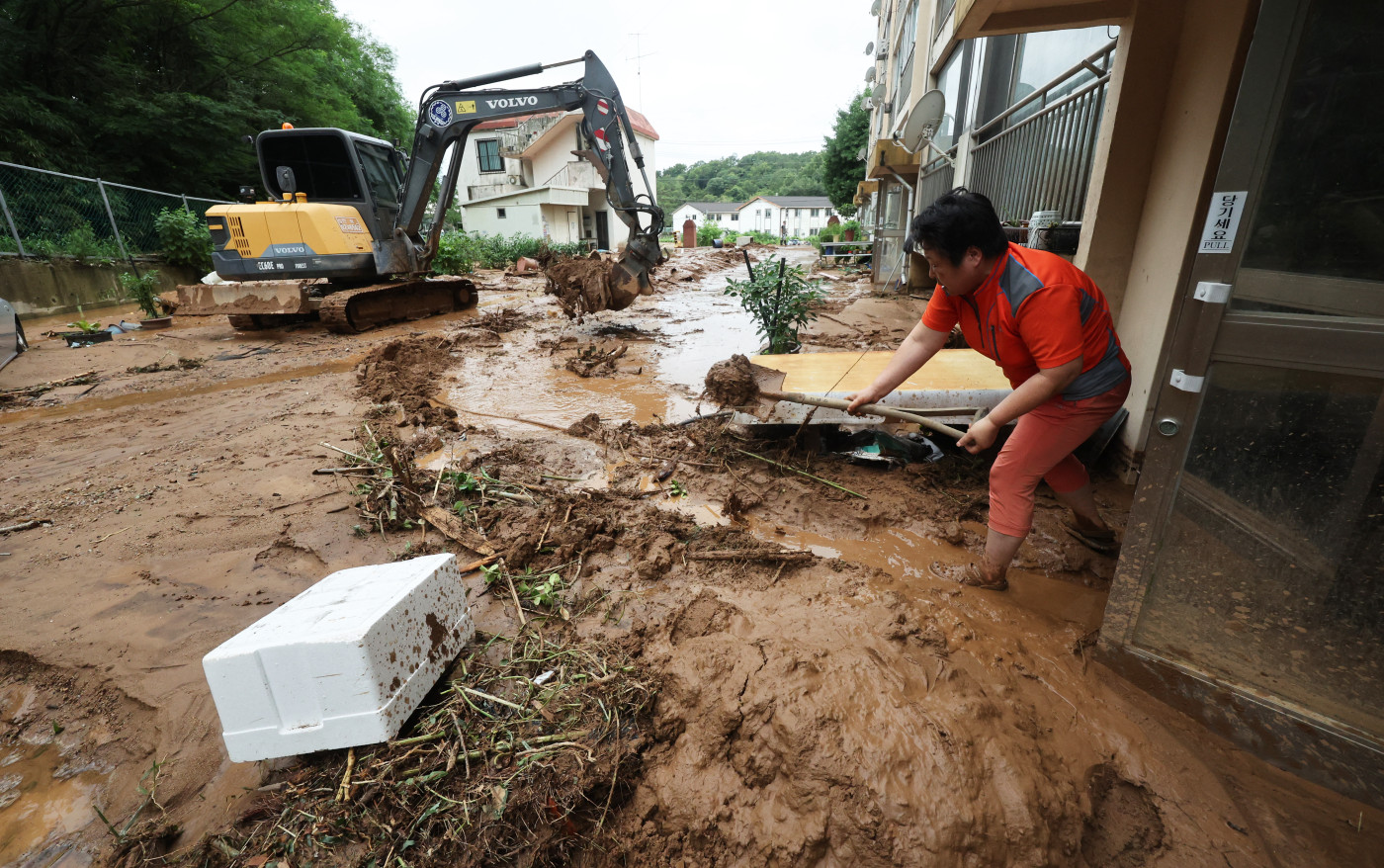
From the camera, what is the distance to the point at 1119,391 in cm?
239

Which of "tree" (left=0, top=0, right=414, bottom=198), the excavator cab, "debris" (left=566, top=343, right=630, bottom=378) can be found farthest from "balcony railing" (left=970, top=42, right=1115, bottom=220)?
"tree" (left=0, top=0, right=414, bottom=198)

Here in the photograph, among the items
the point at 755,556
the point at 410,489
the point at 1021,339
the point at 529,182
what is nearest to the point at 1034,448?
the point at 1021,339

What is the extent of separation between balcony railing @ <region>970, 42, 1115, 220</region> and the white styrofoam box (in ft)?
17.8

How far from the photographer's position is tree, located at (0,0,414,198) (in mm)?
→ 12797

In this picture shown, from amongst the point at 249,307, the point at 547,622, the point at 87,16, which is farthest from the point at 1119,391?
the point at 87,16

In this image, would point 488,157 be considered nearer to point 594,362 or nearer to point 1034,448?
point 594,362

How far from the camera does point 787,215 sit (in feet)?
252

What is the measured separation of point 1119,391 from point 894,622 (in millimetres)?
1335

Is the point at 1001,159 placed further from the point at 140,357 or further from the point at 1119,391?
the point at 140,357

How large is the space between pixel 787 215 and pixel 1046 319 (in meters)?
80.8

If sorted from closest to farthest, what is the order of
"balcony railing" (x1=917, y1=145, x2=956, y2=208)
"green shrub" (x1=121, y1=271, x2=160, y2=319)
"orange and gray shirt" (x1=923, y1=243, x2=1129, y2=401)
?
1. "orange and gray shirt" (x1=923, y1=243, x2=1129, y2=401)
2. "green shrub" (x1=121, y1=271, x2=160, y2=319)
3. "balcony railing" (x1=917, y1=145, x2=956, y2=208)

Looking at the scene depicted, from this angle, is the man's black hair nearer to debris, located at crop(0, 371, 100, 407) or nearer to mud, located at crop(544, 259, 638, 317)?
mud, located at crop(544, 259, 638, 317)

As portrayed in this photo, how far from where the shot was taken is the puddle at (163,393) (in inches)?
225

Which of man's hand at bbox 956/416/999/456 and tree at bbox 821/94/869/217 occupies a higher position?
tree at bbox 821/94/869/217
